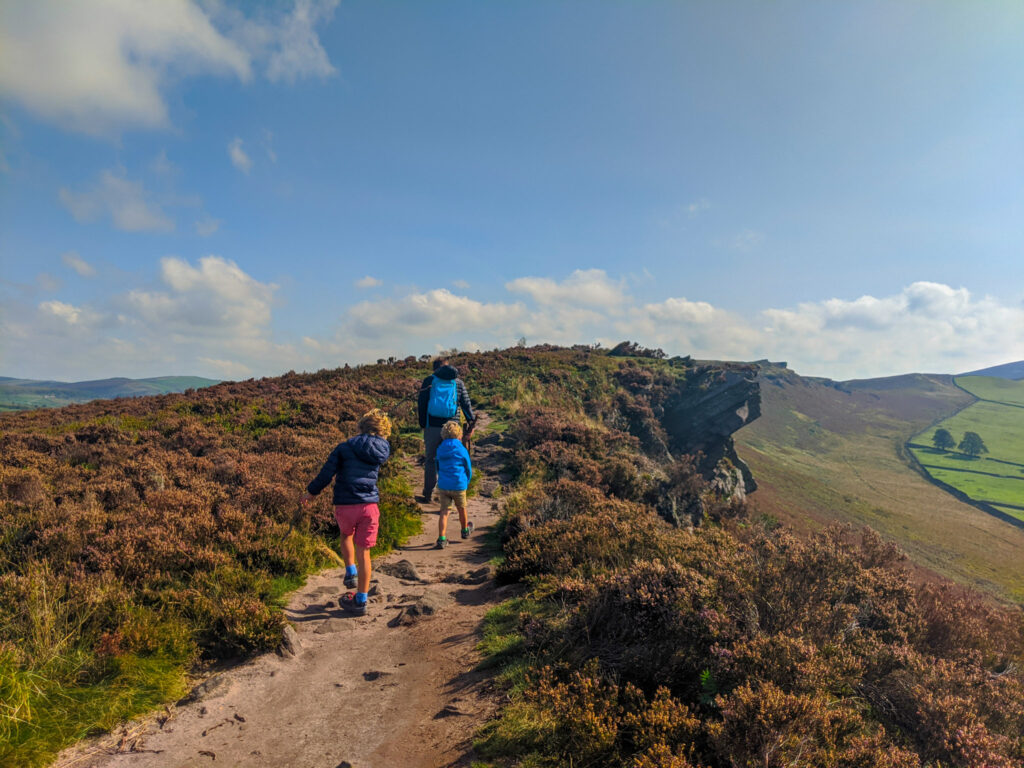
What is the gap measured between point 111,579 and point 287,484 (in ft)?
11.8

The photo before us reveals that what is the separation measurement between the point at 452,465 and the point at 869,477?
7858cm

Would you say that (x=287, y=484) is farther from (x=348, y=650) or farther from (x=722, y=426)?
(x=722, y=426)

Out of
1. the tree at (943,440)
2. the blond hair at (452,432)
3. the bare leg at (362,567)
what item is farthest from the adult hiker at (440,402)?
the tree at (943,440)

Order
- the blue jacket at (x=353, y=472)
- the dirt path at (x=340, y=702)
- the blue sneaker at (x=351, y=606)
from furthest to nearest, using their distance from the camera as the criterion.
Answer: the blue sneaker at (x=351, y=606) < the blue jacket at (x=353, y=472) < the dirt path at (x=340, y=702)

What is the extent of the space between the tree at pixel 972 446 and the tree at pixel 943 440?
166 cm

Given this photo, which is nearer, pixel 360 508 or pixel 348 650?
pixel 348 650

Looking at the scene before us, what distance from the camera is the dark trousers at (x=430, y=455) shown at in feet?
31.6

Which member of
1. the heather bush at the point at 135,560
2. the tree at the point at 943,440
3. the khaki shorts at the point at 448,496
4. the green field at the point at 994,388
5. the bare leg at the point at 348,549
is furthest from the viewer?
the green field at the point at 994,388

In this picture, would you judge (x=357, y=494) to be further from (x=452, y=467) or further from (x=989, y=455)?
(x=989, y=455)

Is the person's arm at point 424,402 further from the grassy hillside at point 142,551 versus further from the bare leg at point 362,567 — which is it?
the bare leg at point 362,567

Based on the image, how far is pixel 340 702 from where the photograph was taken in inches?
163

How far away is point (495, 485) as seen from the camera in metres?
12.7

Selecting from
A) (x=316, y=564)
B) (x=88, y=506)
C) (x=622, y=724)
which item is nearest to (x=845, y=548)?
(x=622, y=724)

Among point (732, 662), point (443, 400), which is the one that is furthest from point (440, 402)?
point (732, 662)
